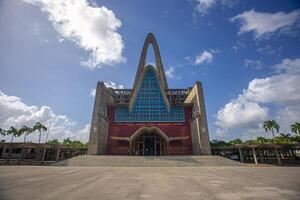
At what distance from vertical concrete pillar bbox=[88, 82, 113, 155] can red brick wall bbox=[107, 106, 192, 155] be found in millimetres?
1864

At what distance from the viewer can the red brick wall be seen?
1492 inches

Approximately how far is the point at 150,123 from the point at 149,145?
6063mm

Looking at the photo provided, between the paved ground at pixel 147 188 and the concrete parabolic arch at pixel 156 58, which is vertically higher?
the concrete parabolic arch at pixel 156 58

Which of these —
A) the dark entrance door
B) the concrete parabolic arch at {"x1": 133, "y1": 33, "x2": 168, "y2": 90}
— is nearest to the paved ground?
the dark entrance door

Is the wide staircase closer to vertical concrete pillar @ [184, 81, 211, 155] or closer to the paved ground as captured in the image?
vertical concrete pillar @ [184, 81, 211, 155]

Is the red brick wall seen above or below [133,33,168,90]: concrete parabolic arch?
below

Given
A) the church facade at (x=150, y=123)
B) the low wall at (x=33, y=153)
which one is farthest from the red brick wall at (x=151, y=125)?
the low wall at (x=33, y=153)

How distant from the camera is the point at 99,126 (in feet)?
111

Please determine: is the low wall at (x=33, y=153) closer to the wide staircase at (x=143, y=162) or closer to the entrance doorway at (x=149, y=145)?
the wide staircase at (x=143, y=162)

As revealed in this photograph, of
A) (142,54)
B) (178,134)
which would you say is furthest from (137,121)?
(142,54)

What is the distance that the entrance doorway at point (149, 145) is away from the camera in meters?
39.8

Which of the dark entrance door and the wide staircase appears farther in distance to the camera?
the dark entrance door

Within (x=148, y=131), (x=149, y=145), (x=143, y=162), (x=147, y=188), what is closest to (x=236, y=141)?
(x=149, y=145)

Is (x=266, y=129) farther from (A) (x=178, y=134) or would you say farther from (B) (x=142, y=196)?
(B) (x=142, y=196)
